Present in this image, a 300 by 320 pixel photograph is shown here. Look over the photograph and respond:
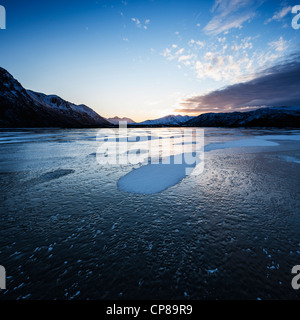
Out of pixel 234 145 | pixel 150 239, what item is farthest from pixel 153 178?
pixel 234 145

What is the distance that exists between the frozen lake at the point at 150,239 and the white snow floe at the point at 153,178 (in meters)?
0.10

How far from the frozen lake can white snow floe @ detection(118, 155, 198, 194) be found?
4.0 inches

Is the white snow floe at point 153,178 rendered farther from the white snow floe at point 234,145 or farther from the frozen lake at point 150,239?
the white snow floe at point 234,145

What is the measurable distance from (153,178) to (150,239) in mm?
3731

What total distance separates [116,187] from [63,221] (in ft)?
7.63

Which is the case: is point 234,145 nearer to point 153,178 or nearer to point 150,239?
point 153,178

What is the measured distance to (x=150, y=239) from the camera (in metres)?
3.26

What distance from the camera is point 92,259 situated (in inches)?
110

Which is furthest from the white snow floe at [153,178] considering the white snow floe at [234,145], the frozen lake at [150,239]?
the white snow floe at [234,145]
